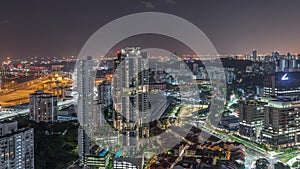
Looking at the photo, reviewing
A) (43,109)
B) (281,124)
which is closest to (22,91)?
(43,109)

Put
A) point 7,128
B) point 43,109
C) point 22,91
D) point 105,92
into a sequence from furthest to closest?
point 22,91 < point 105,92 < point 43,109 < point 7,128

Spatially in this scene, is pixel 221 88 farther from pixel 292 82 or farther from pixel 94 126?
pixel 94 126

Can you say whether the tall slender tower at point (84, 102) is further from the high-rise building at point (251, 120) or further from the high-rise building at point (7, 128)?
the high-rise building at point (251, 120)

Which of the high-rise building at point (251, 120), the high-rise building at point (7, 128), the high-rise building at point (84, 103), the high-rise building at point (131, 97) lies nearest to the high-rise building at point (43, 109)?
the high-rise building at point (84, 103)

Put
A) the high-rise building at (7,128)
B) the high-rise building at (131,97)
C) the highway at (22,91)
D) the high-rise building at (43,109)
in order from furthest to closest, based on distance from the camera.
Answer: the highway at (22,91)
the high-rise building at (43,109)
the high-rise building at (131,97)
the high-rise building at (7,128)

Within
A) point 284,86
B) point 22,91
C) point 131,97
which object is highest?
point 284,86

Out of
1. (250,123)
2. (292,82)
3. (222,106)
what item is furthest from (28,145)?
(292,82)

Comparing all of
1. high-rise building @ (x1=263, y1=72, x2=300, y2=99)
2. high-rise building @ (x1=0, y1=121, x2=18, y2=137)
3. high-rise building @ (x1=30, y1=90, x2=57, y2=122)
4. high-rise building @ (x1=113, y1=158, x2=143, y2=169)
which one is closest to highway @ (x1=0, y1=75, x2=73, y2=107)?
high-rise building @ (x1=30, y1=90, x2=57, y2=122)

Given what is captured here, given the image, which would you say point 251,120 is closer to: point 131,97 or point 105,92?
point 131,97

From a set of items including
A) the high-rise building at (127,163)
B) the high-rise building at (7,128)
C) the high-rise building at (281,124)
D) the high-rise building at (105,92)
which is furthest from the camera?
the high-rise building at (105,92)
